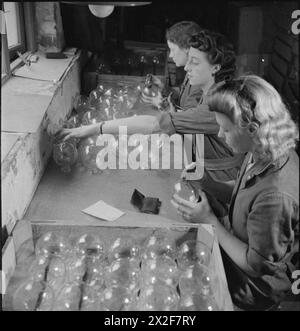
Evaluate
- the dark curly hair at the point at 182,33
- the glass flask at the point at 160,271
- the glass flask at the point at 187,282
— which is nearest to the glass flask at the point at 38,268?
the glass flask at the point at 160,271

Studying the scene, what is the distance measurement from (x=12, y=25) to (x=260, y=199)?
217 centimetres

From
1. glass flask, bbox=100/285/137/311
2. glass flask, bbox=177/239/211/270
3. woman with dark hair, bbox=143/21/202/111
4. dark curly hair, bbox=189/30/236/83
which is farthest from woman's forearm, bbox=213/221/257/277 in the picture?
woman with dark hair, bbox=143/21/202/111

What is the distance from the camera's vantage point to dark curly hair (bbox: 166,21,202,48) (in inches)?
109

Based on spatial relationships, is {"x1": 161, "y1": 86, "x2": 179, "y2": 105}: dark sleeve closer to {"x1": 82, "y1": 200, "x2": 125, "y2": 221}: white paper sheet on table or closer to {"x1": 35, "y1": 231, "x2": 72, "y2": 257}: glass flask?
{"x1": 82, "y1": 200, "x2": 125, "y2": 221}: white paper sheet on table

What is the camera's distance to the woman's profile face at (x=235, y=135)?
1.66 meters

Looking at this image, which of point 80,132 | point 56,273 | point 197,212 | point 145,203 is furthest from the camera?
point 80,132

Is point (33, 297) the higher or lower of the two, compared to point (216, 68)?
Answer: lower

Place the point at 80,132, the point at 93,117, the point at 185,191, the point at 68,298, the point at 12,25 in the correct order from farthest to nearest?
the point at 12,25, the point at 93,117, the point at 80,132, the point at 185,191, the point at 68,298

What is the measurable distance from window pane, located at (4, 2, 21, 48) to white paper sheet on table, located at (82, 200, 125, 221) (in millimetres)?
1508

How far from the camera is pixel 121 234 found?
5.48 ft

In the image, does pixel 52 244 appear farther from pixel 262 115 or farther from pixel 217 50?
pixel 217 50

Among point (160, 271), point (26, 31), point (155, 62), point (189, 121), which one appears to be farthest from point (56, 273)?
point (155, 62)

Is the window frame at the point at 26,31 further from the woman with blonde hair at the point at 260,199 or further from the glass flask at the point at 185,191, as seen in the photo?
the woman with blonde hair at the point at 260,199

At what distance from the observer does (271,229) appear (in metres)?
1.54
